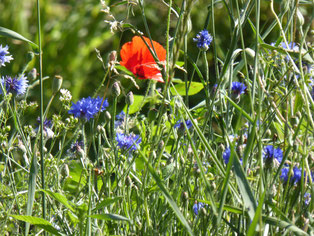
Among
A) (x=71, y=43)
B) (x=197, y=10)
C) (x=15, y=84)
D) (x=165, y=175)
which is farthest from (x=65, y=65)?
(x=165, y=175)

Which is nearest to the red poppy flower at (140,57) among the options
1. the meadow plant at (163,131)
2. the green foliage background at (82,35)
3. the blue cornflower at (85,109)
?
the meadow plant at (163,131)

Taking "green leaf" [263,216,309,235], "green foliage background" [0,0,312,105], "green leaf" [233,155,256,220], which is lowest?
"green leaf" [263,216,309,235]

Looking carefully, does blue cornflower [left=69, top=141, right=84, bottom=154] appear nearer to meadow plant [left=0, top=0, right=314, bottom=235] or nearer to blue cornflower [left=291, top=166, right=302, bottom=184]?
meadow plant [left=0, top=0, right=314, bottom=235]

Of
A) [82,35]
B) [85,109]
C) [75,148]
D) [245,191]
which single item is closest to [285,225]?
[245,191]

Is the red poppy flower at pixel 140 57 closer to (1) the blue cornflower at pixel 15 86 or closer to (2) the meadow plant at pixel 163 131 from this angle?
(2) the meadow plant at pixel 163 131

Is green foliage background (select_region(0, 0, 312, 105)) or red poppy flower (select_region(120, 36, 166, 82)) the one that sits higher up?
green foliage background (select_region(0, 0, 312, 105))

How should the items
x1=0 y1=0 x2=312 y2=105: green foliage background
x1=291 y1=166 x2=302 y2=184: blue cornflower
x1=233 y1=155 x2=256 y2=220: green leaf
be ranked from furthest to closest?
x1=0 y1=0 x2=312 y2=105: green foliage background → x1=291 y1=166 x2=302 y2=184: blue cornflower → x1=233 y1=155 x2=256 y2=220: green leaf

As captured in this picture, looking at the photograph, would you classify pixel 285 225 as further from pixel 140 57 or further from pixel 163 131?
pixel 140 57

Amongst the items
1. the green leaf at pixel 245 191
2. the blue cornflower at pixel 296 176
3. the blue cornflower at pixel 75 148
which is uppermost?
the blue cornflower at pixel 75 148

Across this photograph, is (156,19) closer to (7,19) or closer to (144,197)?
(7,19)

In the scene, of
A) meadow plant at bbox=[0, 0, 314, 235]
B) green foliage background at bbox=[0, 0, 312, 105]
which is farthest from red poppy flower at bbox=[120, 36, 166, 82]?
green foliage background at bbox=[0, 0, 312, 105]

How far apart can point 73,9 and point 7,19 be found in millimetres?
359

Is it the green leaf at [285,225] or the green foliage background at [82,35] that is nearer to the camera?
the green leaf at [285,225]

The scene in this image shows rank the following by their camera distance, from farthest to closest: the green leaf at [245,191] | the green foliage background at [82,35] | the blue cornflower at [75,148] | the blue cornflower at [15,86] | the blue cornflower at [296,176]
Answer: the green foliage background at [82,35] → the blue cornflower at [15,86] → the blue cornflower at [75,148] → the blue cornflower at [296,176] → the green leaf at [245,191]
